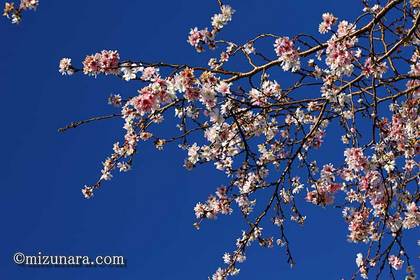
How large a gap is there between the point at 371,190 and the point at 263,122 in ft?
5.12

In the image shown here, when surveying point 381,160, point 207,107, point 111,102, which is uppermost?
point 111,102

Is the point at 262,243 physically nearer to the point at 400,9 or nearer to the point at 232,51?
the point at 232,51

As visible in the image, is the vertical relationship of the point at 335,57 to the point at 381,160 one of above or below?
above

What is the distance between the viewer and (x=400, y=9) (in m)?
6.56

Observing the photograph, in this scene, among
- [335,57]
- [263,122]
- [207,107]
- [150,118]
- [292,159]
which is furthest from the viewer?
[263,122]

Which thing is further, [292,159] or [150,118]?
[150,118]

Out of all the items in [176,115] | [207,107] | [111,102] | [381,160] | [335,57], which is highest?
[111,102]

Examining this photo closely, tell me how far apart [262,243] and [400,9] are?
3.24 m

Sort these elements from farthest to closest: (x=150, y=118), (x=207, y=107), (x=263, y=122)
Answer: (x=263, y=122) < (x=150, y=118) < (x=207, y=107)

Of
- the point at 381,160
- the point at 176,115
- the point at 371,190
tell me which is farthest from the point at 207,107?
the point at 371,190

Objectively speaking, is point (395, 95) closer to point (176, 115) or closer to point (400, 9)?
point (400, 9)

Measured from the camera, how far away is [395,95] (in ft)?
23.0

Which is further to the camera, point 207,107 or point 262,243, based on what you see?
point 262,243

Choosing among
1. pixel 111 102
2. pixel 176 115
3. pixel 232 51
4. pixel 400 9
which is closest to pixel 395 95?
pixel 400 9
